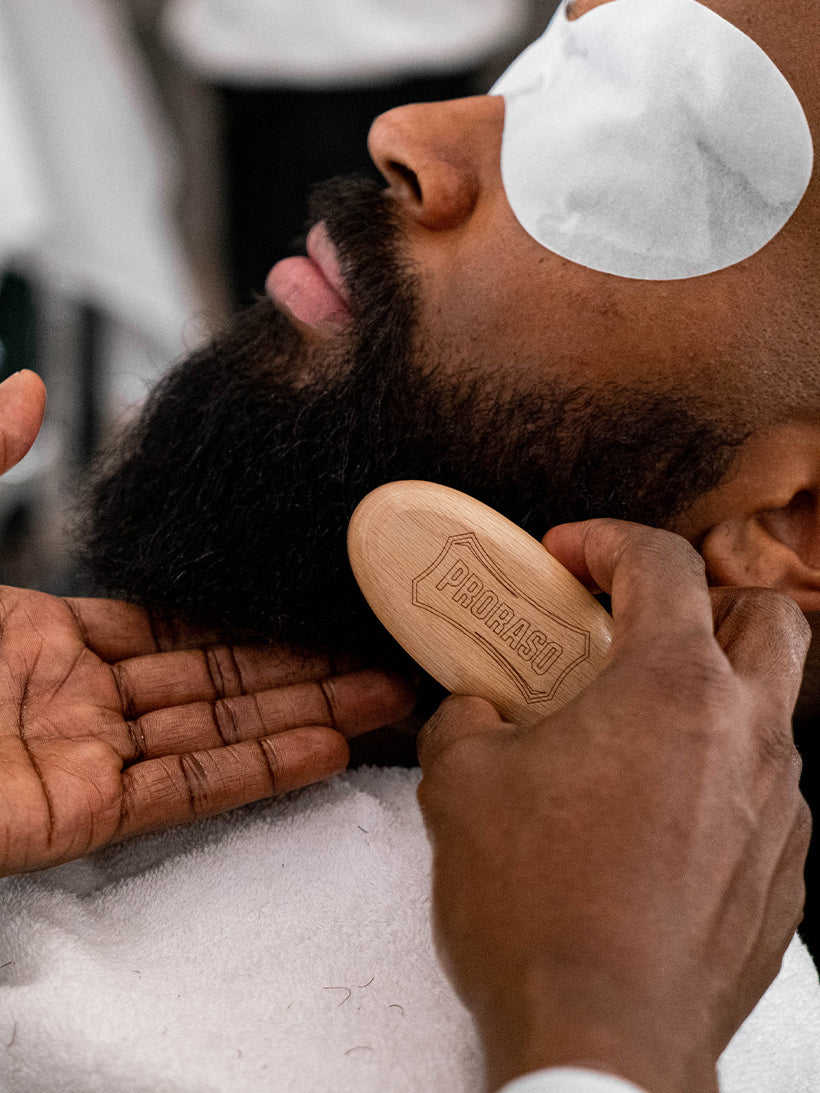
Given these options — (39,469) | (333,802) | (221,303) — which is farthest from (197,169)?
(333,802)

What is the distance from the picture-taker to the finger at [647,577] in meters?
0.52

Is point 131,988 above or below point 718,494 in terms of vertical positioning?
below

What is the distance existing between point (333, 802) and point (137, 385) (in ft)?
3.59

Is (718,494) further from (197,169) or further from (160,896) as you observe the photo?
(197,169)

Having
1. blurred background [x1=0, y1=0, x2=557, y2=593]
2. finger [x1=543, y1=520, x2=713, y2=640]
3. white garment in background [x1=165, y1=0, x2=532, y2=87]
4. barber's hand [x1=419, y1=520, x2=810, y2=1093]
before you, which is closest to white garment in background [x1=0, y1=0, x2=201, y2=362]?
blurred background [x1=0, y1=0, x2=557, y2=593]

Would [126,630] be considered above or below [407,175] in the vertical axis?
below

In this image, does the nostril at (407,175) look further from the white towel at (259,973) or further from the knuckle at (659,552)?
the white towel at (259,973)

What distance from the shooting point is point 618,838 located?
46 centimetres

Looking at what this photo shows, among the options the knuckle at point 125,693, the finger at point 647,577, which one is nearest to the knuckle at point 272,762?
the knuckle at point 125,693

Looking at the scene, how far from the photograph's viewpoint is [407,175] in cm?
77

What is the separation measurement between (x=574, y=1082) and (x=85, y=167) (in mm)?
1437

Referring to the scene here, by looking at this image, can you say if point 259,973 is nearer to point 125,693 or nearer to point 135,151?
point 125,693

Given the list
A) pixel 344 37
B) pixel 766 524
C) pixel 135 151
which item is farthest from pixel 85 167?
pixel 766 524

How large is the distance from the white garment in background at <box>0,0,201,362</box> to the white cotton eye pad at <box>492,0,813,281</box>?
0.82m
